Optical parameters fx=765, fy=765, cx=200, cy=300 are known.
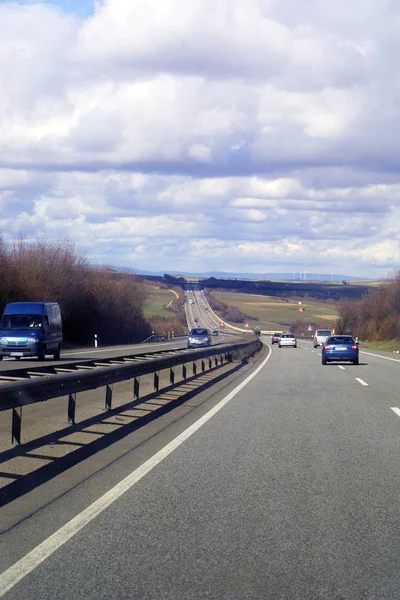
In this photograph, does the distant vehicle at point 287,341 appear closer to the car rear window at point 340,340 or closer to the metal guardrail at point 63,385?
the car rear window at point 340,340

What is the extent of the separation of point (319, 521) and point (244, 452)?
337 cm

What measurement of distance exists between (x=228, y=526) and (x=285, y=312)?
474 feet

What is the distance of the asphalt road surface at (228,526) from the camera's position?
17.3 ft

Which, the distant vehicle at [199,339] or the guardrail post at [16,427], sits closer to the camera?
the guardrail post at [16,427]

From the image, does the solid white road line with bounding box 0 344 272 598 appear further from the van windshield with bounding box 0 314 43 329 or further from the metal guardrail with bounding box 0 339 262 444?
the van windshield with bounding box 0 314 43 329

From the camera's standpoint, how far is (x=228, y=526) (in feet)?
21.9

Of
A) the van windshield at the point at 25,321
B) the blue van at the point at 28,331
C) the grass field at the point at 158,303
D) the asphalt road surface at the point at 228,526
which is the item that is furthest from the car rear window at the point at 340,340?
the grass field at the point at 158,303

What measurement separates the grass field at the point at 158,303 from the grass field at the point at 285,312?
13449mm

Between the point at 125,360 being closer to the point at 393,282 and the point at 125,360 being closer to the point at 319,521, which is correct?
the point at 319,521

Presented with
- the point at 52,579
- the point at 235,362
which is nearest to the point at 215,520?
the point at 52,579

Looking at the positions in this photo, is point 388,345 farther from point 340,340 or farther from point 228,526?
point 228,526

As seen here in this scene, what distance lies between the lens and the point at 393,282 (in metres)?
104

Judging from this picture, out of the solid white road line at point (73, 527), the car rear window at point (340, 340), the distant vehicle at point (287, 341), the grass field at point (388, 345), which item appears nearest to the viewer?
the solid white road line at point (73, 527)

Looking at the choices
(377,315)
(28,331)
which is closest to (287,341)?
(377,315)
